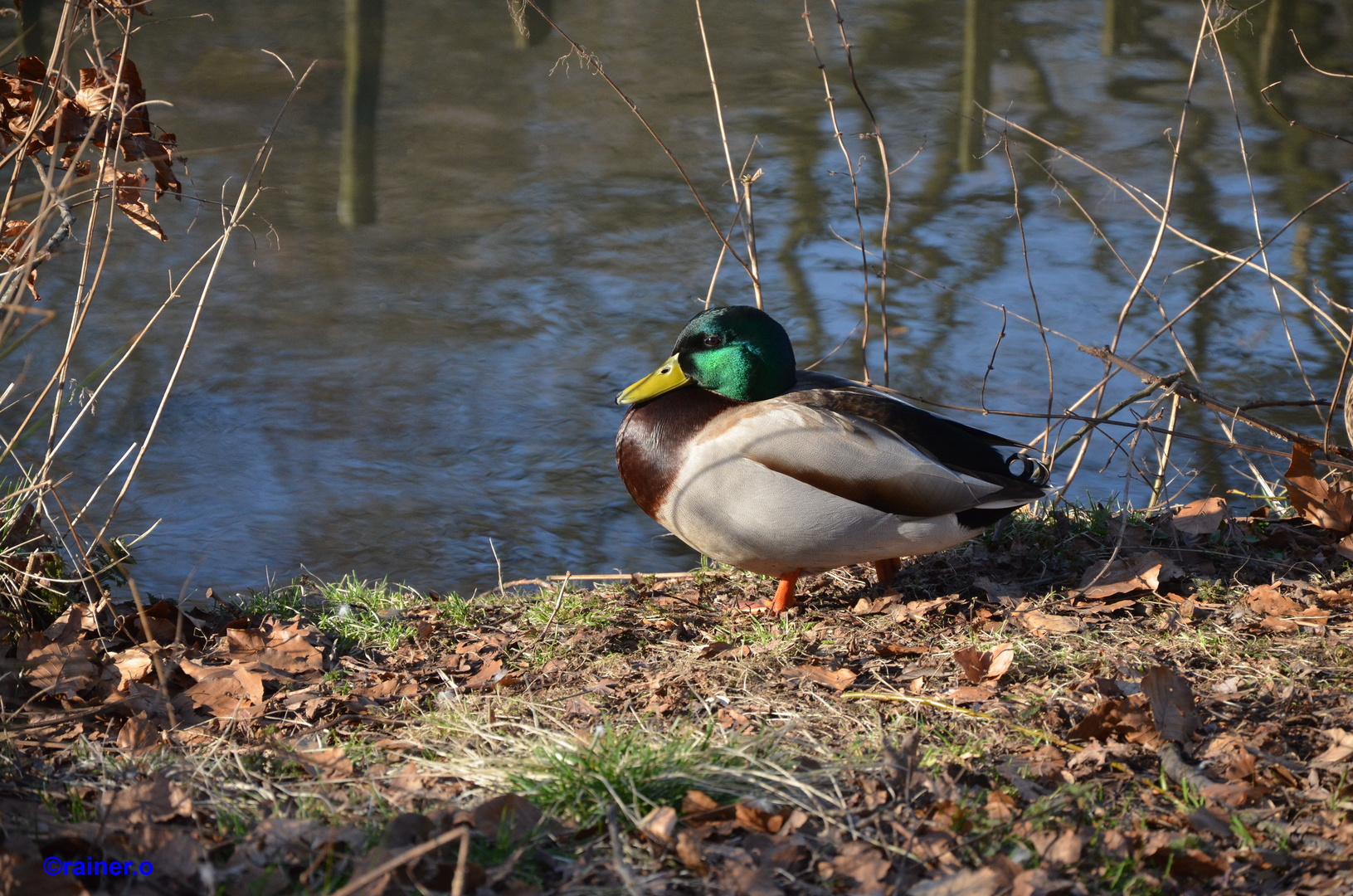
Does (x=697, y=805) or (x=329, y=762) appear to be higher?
(x=697, y=805)

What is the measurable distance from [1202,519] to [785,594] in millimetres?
1437

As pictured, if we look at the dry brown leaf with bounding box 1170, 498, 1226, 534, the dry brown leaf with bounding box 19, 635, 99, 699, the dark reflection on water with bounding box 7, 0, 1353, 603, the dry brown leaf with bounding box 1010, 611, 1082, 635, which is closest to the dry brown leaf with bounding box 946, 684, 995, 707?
the dry brown leaf with bounding box 1010, 611, 1082, 635

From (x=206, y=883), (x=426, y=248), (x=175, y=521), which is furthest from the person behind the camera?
(x=426, y=248)

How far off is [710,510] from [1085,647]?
3.46 feet

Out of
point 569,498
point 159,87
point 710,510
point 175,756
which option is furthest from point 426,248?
point 175,756

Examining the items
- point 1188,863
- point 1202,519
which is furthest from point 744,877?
point 1202,519

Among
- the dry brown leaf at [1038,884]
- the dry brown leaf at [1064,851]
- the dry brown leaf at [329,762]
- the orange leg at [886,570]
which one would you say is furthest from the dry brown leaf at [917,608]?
the dry brown leaf at [329,762]

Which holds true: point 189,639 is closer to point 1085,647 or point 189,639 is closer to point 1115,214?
point 1085,647

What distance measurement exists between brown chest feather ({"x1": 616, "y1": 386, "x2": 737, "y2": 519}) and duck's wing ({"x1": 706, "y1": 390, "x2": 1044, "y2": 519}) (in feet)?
0.30

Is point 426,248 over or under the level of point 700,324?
under

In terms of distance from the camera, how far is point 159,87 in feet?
40.4

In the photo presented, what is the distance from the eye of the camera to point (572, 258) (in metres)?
8.67

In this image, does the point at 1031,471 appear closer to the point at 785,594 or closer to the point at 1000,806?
the point at 785,594

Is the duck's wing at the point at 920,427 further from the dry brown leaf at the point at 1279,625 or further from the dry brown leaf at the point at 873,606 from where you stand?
the dry brown leaf at the point at 1279,625
